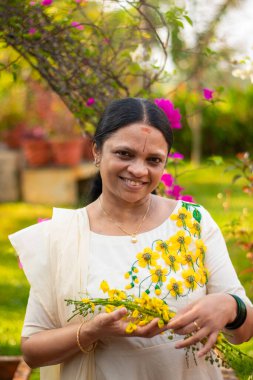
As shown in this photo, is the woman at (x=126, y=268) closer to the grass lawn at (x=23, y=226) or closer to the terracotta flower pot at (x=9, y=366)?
the terracotta flower pot at (x=9, y=366)

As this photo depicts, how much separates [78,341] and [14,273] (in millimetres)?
4315

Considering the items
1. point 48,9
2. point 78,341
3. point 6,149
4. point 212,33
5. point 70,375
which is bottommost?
point 6,149

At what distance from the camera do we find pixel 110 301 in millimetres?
2209

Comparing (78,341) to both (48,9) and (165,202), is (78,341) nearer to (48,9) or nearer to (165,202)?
(165,202)

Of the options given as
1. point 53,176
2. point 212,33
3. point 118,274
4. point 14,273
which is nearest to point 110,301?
point 118,274

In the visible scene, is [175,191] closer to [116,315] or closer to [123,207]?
[123,207]

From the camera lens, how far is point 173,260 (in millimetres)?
2377

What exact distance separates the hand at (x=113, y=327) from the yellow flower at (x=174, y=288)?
17 centimetres

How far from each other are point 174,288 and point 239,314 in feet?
0.73

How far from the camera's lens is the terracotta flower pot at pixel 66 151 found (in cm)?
1020

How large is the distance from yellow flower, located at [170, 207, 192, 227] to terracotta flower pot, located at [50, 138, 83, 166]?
7756 mm

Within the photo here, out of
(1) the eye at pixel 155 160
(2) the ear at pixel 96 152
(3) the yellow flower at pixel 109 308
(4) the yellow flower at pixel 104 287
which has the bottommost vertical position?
(3) the yellow flower at pixel 109 308

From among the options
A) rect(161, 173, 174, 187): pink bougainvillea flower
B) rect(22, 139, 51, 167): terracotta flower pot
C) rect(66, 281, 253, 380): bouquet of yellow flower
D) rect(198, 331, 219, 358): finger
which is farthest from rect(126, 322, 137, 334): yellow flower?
rect(22, 139, 51, 167): terracotta flower pot

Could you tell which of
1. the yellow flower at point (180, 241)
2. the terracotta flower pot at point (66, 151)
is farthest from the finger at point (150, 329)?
the terracotta flower pot at point (66, 151)
